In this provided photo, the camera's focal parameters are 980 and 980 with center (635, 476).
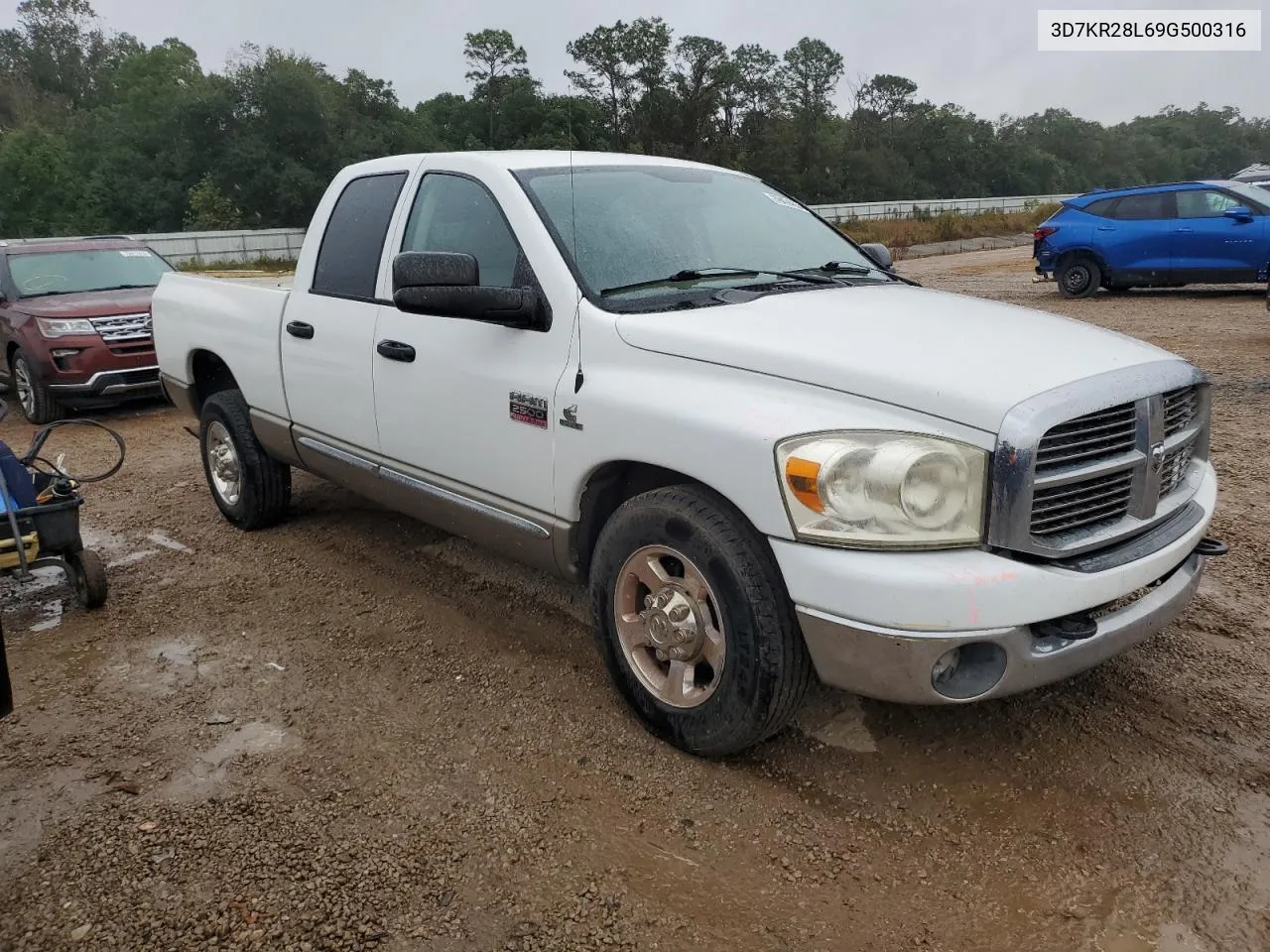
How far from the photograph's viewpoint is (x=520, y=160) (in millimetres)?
3814

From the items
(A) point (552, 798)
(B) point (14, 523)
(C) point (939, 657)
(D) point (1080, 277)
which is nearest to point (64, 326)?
(B) point (14, 523)

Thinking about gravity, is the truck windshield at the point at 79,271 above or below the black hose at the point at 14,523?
above

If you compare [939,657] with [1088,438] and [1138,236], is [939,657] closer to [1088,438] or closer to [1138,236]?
[1088,438]

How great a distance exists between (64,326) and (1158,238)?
13659mm

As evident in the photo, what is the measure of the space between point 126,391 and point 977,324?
8.05 m

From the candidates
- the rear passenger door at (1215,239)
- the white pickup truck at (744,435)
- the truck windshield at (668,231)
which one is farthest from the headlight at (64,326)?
the rear passenger door at (1215,239)

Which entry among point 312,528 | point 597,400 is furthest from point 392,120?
point 597,400

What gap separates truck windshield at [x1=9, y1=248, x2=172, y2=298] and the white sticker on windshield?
701cm

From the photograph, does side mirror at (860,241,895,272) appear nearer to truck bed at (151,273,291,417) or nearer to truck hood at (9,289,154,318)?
truck bed at (151,273,291,417)

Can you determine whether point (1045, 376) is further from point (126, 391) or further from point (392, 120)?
point (392, 120)

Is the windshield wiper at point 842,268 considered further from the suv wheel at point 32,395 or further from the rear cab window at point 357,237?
the suv wheel at point 32,395

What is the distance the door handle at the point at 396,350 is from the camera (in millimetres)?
3840

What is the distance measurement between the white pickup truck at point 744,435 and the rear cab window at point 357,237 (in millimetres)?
22

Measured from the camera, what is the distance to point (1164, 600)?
9.44ft
